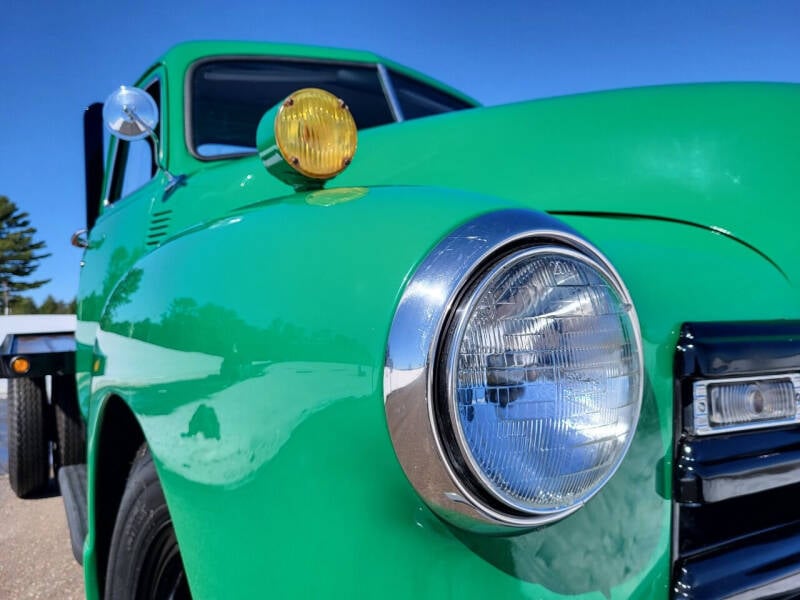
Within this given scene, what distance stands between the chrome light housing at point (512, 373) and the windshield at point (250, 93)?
173cm

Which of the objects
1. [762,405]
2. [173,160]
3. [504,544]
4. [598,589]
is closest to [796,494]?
[762,405]

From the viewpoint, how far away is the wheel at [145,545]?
124 centimetres

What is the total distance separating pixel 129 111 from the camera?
195 cm

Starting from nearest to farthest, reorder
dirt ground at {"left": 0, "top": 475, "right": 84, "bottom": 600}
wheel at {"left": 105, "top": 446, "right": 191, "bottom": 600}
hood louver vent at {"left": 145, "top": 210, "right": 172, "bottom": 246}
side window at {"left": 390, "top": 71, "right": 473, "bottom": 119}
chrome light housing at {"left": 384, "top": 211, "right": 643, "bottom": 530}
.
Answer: chrome light housing at {"left": 384, "top": 211, "right": 643, "bottom": 530} → wheel at {"left": 105, "top": 446, "right": 191, "bottom": 600} → hood louver vent at {"left": 145, "top": 210, "right": 172, "bottom": 246} → dirt ground at {"left": 0, "top": 475, "right": 84, "bottom": 600} → side window at {"left": 390, "top": 71, "right": 473, "bottom": 119}

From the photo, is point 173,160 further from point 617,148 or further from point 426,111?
point 617,148

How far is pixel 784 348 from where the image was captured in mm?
1115

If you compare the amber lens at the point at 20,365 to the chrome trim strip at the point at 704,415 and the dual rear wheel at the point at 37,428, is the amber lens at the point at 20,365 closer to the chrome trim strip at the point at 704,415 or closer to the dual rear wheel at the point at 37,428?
the dual rear wheel at the point at 37,428

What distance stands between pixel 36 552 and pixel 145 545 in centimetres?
207

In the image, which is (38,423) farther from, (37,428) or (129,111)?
(129,111)

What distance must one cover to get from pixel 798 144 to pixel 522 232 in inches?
42.4

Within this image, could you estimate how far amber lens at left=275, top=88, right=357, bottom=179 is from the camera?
51.6 inches

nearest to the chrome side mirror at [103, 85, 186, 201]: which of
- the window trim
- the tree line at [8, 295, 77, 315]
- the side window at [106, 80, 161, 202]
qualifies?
the window trim

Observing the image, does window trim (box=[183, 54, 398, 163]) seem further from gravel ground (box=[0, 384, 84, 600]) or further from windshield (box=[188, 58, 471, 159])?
gravel ground (box=[0, 384, 84, 600])

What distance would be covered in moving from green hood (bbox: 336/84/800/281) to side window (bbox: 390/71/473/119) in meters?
0.93
